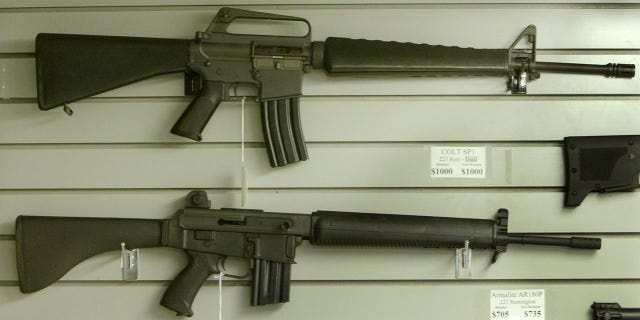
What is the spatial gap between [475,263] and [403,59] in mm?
712

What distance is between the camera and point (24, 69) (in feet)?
6.71

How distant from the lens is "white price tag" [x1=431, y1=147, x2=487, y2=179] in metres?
2.03

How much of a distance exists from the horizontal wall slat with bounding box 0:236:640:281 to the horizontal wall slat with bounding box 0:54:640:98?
1.66ft

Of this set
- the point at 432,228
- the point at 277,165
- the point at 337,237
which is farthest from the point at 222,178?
the point at 432,228

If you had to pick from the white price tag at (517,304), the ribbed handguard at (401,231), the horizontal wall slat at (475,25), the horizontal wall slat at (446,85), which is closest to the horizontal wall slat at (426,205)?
the ribbed handguard at (401,231)

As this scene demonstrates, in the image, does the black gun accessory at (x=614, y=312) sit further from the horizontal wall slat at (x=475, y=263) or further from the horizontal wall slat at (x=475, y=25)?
the horizontal wall slat at (x=475, y=25)

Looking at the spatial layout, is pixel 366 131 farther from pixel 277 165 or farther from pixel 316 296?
pixel 316 296

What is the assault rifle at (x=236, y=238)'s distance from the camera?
191 cm

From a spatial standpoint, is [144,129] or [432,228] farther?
[144,129]

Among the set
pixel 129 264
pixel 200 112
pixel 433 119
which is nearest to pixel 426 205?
pixel 433 119

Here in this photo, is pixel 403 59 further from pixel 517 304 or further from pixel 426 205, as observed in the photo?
pixel 517 304

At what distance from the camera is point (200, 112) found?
1948 mm

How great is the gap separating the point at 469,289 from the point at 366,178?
50cm

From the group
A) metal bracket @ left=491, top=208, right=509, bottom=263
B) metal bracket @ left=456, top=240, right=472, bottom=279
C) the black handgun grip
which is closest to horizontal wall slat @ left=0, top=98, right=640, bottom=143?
the black handgun grip
